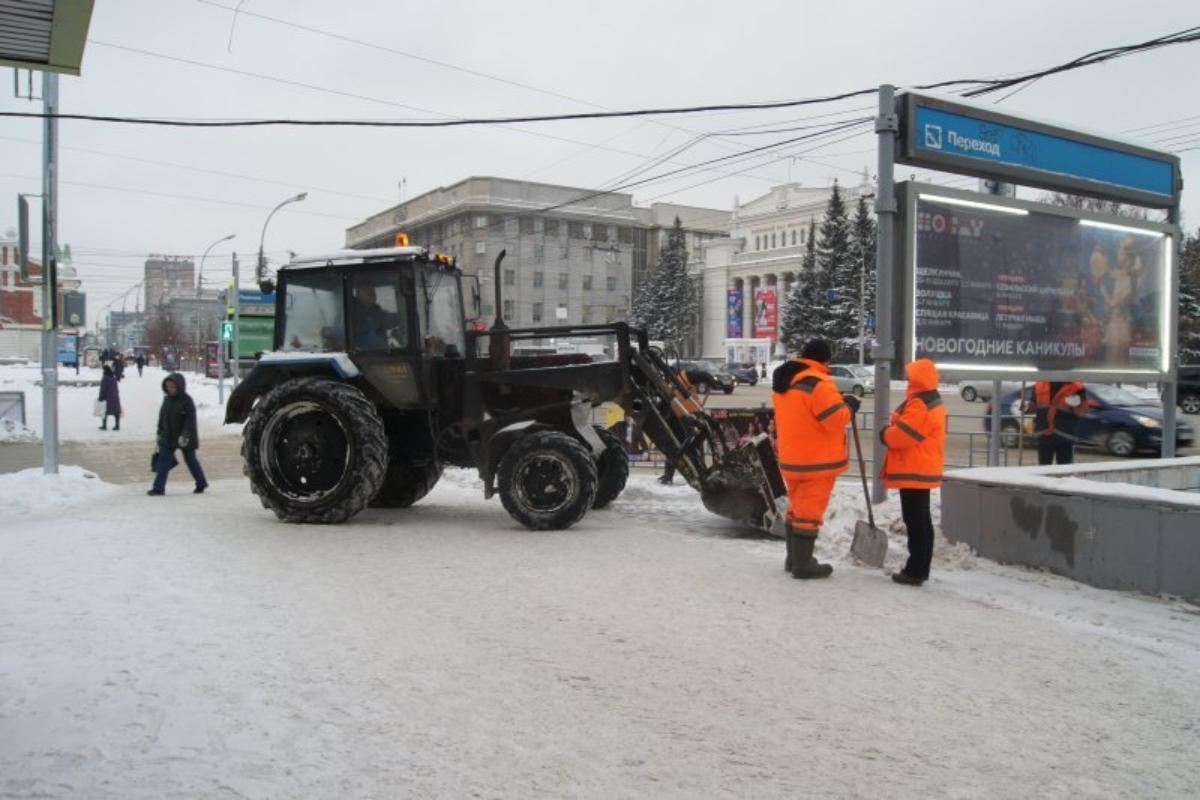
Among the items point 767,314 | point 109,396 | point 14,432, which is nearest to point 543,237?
point 767,314

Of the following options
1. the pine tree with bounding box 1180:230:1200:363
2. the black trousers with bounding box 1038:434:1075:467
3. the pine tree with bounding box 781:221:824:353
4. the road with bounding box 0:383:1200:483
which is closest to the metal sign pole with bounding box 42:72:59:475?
the road with bounding box 0:383:1200:483

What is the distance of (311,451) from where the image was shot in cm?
935

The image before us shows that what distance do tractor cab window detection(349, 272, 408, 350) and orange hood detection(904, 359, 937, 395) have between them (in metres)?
5.13

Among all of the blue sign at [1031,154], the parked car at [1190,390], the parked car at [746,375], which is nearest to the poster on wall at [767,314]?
the parked car at [746,375]

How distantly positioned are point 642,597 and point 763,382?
5454 cm

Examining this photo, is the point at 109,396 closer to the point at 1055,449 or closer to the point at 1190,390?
the point at 1055,449

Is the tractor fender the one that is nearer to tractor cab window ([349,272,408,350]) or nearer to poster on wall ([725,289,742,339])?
tractor cab window ([349,272,408,350])

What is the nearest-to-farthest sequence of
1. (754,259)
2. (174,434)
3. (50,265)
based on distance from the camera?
1. (174,434)
2. (50,265)
3. (754,259)

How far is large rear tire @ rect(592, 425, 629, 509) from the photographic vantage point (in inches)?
406

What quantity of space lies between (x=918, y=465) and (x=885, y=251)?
286 centimetres

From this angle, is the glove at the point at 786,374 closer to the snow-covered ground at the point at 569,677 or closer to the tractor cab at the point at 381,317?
the snow-covered ground at the point at 569,677

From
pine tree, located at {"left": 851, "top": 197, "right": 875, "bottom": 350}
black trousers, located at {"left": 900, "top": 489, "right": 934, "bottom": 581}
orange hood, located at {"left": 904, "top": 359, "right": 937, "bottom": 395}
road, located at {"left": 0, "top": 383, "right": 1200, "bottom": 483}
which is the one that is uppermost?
pine tree, located at {"left": 851, "top": 197, "right": 875, "bottom": 350}

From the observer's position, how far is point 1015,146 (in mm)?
9547

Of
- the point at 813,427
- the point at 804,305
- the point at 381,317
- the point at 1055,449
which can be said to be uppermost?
the point at 804,305
